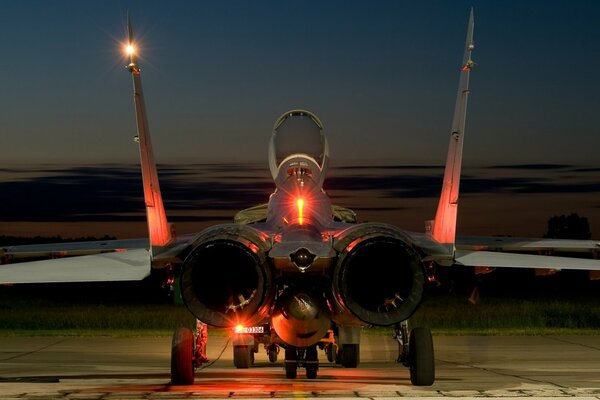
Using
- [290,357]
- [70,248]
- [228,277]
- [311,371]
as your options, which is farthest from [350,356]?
[70,248]

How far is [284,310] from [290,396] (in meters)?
0.89

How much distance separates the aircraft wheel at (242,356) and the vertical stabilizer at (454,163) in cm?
399

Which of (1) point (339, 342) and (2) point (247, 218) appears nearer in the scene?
(1) point (339, 342)

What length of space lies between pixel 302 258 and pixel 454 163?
241 cm

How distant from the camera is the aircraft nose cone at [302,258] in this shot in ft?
35.2

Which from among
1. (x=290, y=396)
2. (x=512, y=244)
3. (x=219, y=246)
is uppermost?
(x=512, y=244)

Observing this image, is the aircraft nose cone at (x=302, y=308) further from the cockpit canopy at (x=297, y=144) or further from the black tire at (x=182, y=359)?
the cockpit canopy at (x=297, y=144)

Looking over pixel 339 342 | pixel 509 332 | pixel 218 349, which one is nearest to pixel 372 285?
pixel 339 342

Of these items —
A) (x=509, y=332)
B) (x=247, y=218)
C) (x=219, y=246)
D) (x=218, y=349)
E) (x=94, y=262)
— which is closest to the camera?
(x=219, y=246)

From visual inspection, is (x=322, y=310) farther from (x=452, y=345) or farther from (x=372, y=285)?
(x=452, y=345)

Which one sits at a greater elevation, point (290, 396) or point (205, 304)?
point (205, 304)

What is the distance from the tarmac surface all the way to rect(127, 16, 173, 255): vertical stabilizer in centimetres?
172

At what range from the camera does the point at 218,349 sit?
20750 mm

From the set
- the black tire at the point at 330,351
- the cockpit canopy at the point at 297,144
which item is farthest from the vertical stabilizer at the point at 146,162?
the black tire at the point at 330,351
